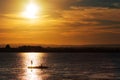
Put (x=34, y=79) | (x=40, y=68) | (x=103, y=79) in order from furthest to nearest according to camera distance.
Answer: (x=40, y=68) < (x=34, y=79) < (x=103, y=79)

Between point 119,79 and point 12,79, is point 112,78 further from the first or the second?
point 12,79

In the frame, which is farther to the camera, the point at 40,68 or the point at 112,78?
the point at 40,68

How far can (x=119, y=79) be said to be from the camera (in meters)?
103

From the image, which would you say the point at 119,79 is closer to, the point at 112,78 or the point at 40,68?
the point at 112,78

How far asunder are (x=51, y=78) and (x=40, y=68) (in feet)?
166

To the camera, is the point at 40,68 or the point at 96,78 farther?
the point at 40,68

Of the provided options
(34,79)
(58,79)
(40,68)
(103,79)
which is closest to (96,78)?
(103,79)

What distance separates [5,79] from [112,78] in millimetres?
27317

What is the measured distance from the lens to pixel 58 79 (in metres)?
104

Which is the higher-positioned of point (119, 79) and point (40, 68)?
point (40, 68)

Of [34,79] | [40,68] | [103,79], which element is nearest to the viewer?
[103,79]

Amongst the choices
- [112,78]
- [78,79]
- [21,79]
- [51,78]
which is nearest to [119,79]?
[112,78]

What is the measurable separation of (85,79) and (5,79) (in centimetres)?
2023

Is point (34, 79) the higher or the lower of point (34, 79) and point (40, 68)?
the lower
